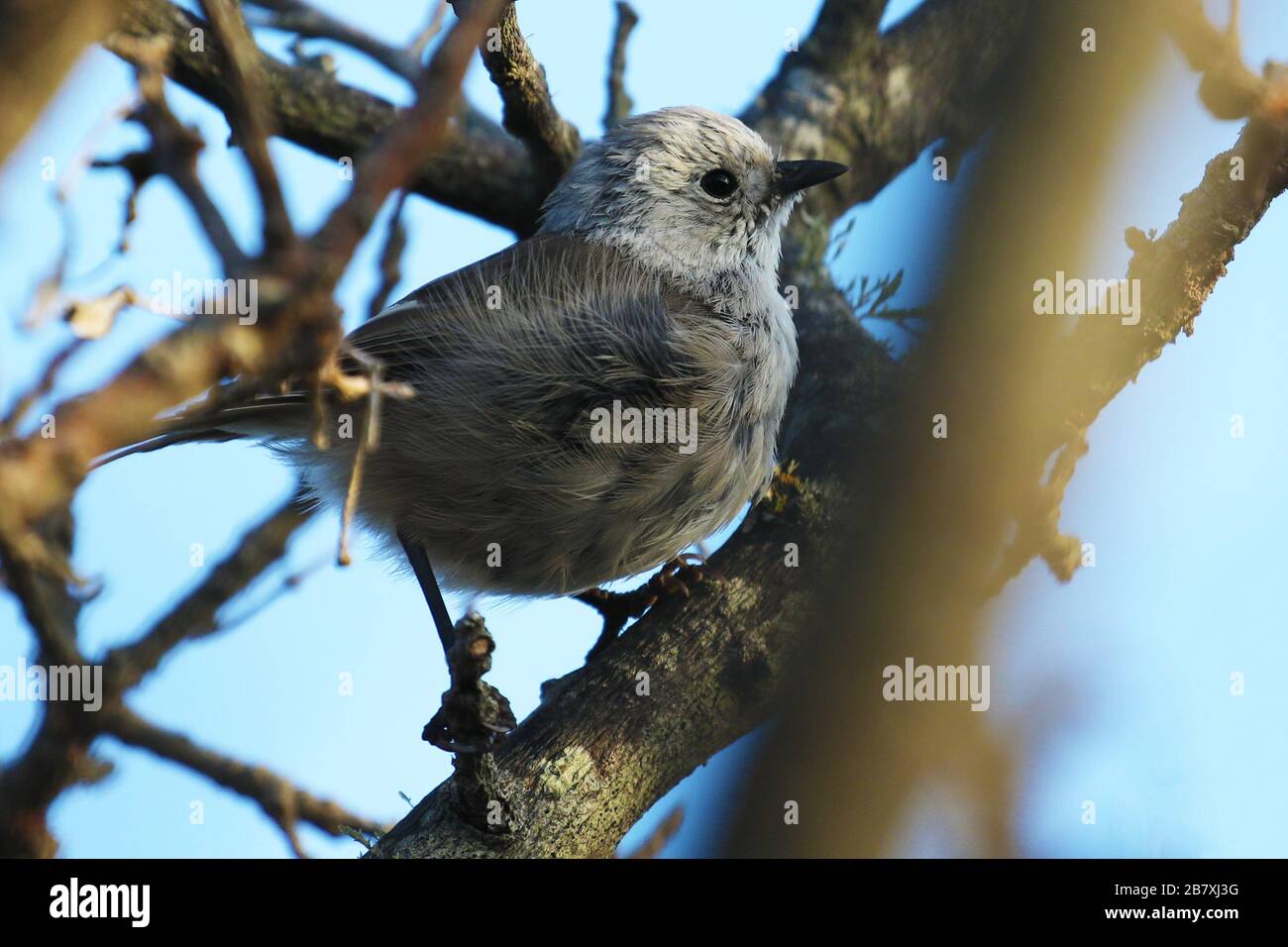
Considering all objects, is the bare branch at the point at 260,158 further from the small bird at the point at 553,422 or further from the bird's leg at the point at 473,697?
the small bird at the point at 553,422

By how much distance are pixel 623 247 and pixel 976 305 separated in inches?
71.5

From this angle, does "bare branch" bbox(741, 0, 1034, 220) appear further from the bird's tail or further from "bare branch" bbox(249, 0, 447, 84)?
the bird's tail

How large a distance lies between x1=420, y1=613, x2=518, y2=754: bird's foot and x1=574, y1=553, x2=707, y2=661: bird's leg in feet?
4.31

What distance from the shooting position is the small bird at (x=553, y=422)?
3902mm

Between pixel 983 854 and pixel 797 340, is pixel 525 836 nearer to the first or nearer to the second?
pixel 983 854

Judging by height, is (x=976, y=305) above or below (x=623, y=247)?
below

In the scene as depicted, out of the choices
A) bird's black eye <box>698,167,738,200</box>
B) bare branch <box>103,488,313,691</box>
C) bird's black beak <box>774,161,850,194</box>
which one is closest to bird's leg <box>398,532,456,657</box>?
bare branch <box>103,488,313,691</box>

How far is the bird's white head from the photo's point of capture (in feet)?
15.9

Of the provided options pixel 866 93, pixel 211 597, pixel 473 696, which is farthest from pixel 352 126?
pixel 473 696

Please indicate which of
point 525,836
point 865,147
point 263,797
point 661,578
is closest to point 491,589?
point 661,578

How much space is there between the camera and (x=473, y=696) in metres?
2.41

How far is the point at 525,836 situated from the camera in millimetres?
2992

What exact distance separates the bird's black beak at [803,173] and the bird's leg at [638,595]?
1.79 m
